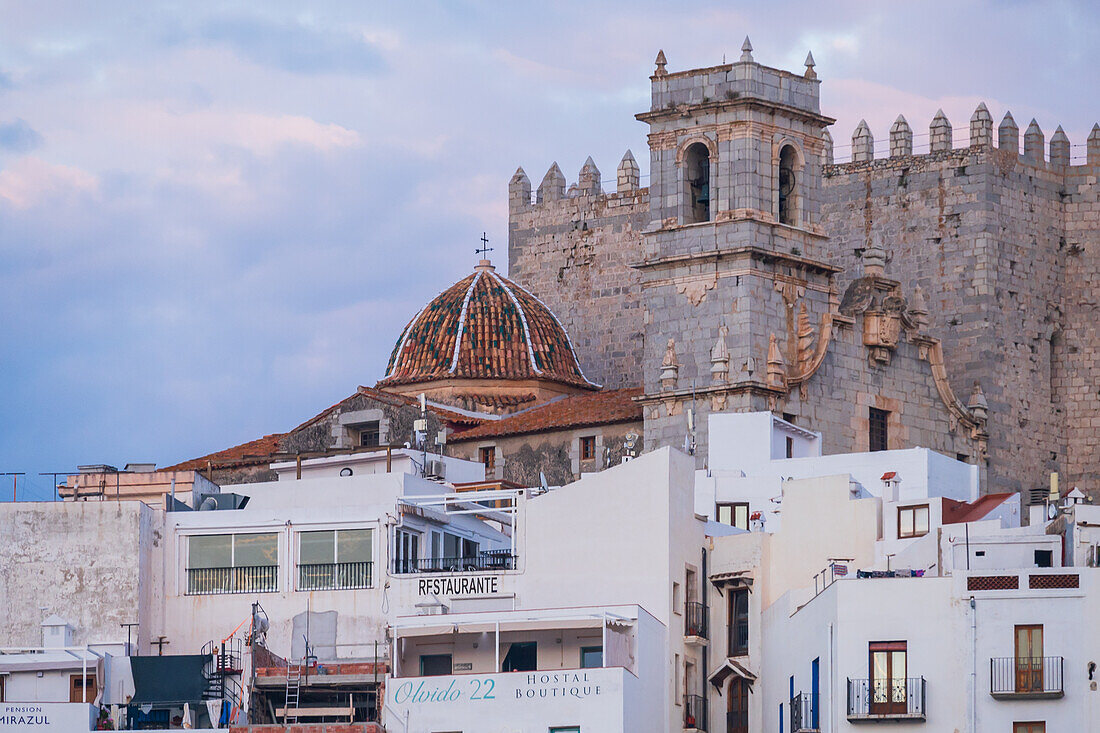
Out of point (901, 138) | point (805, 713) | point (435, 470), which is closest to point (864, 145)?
point (901, 138)

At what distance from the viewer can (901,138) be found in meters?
91.7

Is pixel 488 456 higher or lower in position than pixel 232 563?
higher

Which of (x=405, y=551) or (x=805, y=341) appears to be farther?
(x=805, y=341)

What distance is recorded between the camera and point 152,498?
234 feet

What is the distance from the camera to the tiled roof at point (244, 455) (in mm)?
86875

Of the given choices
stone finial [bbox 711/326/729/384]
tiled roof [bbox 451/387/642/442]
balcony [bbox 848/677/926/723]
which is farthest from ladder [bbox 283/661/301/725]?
tiled roof [bbox 451/387/642/442]

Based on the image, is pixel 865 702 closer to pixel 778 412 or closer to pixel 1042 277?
pixel 778 412

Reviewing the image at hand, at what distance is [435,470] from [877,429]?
12.1m

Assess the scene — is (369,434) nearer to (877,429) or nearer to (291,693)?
(877,429)

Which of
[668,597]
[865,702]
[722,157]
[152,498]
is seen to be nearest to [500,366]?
[722,157]

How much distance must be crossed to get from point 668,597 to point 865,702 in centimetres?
700

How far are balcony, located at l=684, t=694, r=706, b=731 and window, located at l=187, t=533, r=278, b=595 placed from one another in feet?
26.6

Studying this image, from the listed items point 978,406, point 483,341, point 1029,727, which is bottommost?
point 1029,727

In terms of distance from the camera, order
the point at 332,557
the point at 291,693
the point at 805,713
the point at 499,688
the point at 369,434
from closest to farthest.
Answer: the point at 805,713
the point at 499,688
the point at 291,693
the point at 332,557
the point at 369,434
